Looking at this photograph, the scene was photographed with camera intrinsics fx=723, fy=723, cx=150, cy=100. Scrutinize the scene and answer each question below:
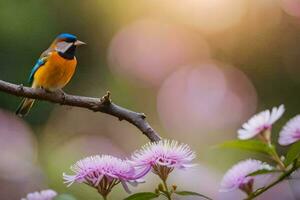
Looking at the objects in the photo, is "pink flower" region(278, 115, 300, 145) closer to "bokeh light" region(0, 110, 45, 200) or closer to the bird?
the bird

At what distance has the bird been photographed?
1835 millimetres

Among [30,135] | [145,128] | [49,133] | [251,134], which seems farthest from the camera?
[49,133]

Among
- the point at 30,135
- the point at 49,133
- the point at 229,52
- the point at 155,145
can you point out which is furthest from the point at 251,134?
the point at 229,52

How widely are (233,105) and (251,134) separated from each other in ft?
9.32

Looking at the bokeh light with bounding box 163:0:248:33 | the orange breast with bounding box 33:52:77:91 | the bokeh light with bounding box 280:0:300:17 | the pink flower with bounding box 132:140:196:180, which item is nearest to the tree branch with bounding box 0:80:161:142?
the pink flower with bounding box 132:140:196:180

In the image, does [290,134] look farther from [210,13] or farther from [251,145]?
[210,13]

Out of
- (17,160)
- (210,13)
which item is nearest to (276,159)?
(17,160)

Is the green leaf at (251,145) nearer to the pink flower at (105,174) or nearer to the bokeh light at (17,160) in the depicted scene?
the pink flower at (105,174)

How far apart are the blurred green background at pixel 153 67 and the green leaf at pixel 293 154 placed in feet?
7.66

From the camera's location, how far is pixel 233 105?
11.1 feet

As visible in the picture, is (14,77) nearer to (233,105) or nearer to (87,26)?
(87,26)

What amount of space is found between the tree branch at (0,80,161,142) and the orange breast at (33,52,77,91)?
2.91ft

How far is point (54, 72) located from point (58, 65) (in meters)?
0.03

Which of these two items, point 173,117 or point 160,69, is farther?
point 160,69
